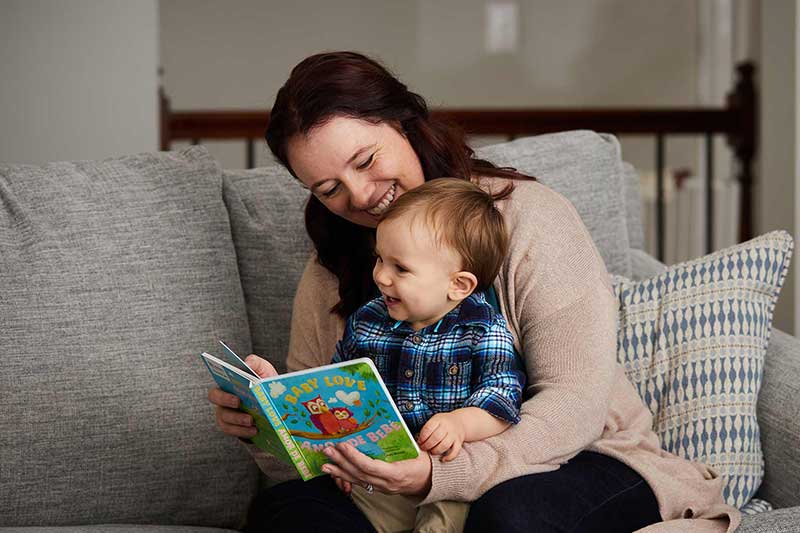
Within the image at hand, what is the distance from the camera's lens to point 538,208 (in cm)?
148

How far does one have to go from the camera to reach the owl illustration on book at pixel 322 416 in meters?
1.19

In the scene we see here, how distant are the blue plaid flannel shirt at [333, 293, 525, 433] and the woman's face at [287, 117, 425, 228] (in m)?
0.22

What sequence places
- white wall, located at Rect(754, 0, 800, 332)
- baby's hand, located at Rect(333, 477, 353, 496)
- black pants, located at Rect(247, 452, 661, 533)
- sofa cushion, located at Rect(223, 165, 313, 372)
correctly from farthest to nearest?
1. white wall, located at Rect(754, 0, 800, 332)
2. sofa cushion, located at Rect(223, 165, 313, 372)
3. baby's hand, located at Rect(333, 477, 353, 496)
4. black pants, located at Rect(247, 452, 661, 533)

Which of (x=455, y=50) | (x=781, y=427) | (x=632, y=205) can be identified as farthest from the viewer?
(x=455, y=50)

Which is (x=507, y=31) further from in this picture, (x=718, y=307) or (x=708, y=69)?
(x=718, y=307)

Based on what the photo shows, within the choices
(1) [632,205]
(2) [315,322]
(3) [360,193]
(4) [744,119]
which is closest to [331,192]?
(3) [360,193]

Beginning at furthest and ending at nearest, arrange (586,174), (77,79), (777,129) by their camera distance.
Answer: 1. (777,129)
2. (77,79)
3. (586,174)

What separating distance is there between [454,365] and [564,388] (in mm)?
159

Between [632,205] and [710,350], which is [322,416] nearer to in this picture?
[710,350]

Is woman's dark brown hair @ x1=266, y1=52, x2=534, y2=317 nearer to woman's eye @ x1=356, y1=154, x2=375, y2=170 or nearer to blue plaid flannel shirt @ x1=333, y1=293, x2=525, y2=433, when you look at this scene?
woman's eye @ x1=356, y1=154, x2=375, y2=170

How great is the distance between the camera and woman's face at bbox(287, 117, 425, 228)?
4.81 feet

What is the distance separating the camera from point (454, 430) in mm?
1261

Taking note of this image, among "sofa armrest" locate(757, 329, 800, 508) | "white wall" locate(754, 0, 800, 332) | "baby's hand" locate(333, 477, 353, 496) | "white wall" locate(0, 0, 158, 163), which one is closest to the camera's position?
"baby's hand" locate(333, 477, 353, 496)

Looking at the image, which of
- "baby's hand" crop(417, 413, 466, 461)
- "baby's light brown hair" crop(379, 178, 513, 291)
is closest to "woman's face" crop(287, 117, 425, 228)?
"baby's light brown hair" crop(379, 178, 513, 291)
